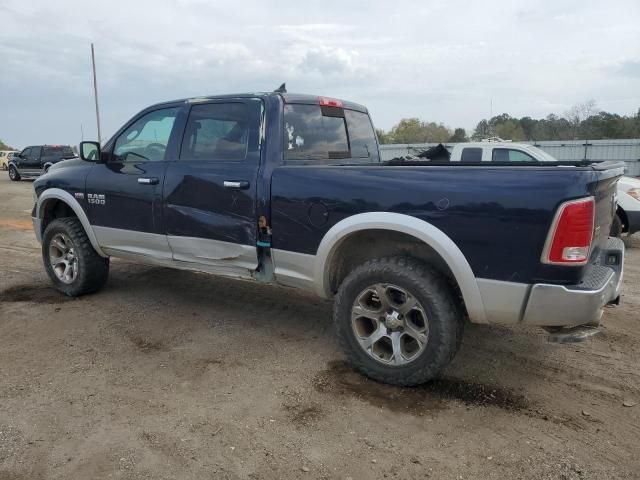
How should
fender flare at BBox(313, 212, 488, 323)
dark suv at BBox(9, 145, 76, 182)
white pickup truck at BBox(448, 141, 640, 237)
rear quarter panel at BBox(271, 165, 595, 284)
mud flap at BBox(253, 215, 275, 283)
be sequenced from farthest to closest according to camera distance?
dark suv at BBox(9, 145, 76, 182)
white pickup truck at BBox(448, 141, 640, 237)
mud flap at BBox(253, 215, 275, 283)
fender flare at BBox(313, 212, 488, 323)
rear quarter panel at BBox(271, 165, 595, 284)

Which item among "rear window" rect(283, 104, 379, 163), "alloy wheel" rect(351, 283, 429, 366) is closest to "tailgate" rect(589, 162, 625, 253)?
"alloy wheel" rect(351, 283, 429, 366)

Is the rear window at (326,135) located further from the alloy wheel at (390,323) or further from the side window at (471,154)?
the side window at (471,154)

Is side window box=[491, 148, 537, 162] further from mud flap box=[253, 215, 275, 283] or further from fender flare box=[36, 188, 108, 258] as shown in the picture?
fender flare box=[36, 188, 108, 258]

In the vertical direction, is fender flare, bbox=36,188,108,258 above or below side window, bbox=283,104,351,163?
below

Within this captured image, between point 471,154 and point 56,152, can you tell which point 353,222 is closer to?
point 471,154

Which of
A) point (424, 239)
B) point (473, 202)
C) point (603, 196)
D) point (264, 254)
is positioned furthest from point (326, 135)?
point (603, 196)

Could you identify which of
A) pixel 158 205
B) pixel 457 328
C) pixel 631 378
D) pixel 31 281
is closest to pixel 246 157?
pixel 158 205

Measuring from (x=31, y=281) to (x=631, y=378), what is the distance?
627 cm

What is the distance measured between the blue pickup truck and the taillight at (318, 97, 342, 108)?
0.03 metres

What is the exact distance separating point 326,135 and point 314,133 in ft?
0.62

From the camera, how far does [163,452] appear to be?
9.31 ft

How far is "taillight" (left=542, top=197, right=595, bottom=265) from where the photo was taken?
2836 mm

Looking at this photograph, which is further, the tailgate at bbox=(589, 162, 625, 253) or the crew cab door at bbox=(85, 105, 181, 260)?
the crew cab door at bbox=(85, 105, 181, 260)

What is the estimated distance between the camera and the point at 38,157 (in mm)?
24328
